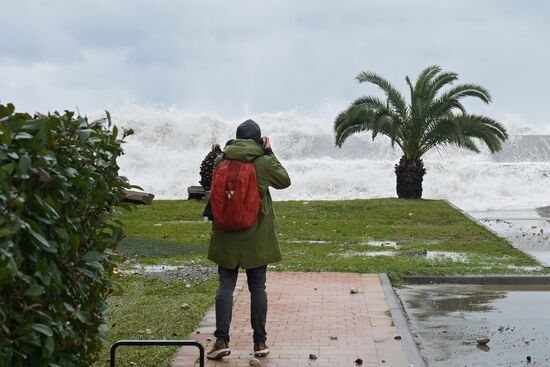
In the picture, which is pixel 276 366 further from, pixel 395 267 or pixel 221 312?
pixel 395 267

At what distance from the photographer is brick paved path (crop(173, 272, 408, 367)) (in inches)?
267

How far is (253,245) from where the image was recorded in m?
6.62

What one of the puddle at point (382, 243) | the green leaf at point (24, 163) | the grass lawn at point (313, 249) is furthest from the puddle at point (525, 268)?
the green leaf at point (24, 163)

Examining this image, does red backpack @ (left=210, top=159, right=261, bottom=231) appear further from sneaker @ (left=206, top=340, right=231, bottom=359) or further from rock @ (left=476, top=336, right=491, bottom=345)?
rock @ (left=476, top=336, right=491, bottom=345)

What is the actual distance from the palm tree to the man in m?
22.1

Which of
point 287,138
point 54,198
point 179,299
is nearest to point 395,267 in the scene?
point 179,299

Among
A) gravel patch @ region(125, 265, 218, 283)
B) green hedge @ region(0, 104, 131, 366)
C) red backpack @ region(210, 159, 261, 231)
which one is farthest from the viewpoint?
gravel patch @ region(125, 265, 218, 283)

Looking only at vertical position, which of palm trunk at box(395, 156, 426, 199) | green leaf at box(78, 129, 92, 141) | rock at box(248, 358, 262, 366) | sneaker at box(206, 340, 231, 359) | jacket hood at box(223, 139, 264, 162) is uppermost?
palm trunk at box(395, 156, 426, 199)

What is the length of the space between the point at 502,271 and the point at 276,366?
5.81 meters

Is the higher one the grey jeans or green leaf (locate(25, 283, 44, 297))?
green leaf (locate(25, 283, 44, 297))

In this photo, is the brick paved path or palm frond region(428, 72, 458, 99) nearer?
the brick paved path

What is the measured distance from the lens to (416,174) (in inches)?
1154

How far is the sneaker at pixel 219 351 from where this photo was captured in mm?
6703

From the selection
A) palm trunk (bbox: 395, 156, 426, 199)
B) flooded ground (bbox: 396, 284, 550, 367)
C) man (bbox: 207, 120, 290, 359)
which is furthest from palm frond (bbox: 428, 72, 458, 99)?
man (bbox: 207, 120, 290, 359)
